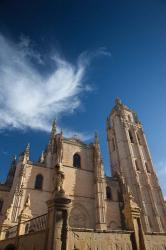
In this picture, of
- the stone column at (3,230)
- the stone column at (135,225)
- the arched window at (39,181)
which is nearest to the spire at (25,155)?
the arched window at (39,181)

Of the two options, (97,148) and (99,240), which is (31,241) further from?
(97,148)

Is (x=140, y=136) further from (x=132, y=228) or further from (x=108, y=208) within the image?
(x=132, y=228)

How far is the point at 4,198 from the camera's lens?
21.5 meters

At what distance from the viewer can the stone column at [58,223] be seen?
17.0 feet

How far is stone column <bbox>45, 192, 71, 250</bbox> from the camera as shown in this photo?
520cm

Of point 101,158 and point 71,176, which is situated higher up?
point 101,158

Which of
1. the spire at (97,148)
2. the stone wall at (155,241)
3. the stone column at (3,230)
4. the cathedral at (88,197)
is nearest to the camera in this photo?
the cathedral at (88,197)

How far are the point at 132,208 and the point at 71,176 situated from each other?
17.0 meters

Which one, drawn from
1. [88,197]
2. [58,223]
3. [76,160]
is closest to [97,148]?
[76,160]

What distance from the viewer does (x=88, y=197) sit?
920 inches

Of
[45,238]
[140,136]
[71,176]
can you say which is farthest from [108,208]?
[45,238]

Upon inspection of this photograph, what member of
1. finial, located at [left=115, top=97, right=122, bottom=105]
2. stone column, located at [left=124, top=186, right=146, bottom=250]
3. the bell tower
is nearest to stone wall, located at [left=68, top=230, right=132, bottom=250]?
stone column, located at [left=124, top=186, right=146, bottom=250]

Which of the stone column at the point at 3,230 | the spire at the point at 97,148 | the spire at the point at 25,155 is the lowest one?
the stone column at the point at 3,230

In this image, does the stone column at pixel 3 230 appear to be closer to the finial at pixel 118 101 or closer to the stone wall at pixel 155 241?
the stone wall at pixel 155 241
